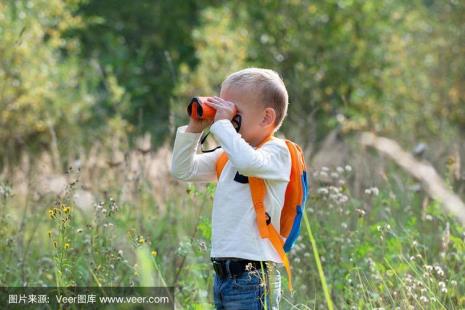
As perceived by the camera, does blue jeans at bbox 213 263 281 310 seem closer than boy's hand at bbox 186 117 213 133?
Yes

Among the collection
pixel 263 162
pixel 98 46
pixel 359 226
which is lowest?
pixel 98 46

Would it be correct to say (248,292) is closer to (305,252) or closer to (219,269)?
(219,269)

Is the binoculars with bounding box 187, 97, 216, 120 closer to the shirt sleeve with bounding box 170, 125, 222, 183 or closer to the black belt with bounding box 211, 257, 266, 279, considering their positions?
the shirt sleeve with bounding box 170, 125, 222, 183

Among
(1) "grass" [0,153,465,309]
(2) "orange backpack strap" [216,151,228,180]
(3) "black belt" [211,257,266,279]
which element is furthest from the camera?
(1) "grass" [0,153,465,309]

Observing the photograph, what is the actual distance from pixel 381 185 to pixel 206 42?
9507 millimetres

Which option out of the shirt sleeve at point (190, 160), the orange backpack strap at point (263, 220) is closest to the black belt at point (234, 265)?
the orange backpack strap at point (263, 220)

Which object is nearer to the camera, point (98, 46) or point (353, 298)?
point (353, 298)

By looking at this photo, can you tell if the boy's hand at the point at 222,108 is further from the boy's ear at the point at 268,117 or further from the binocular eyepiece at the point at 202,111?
the boy's ear at the point at 268,117

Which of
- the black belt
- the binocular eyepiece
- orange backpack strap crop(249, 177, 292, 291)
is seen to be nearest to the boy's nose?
the binocular eyepiece

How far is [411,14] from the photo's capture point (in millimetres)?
15484

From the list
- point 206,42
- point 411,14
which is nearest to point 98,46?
point 206,42

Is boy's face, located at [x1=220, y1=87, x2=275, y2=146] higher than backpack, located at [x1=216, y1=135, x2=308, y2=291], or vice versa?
boy's face, located at [x1=220, y1=87, x2=275, y2=146]

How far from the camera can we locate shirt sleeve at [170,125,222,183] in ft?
12.0

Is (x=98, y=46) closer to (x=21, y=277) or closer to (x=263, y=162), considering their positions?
(x=21, y=277)
